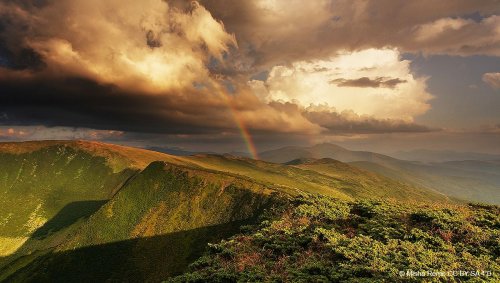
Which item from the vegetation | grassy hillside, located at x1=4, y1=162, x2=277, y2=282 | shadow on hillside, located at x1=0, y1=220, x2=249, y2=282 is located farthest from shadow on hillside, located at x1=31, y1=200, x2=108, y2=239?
the vegetation

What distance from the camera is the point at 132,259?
8062cm

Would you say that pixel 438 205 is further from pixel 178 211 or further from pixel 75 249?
pixel 75 249

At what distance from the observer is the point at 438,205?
49.3 metres

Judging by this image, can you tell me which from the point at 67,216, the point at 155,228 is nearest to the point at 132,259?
the point at 155,228

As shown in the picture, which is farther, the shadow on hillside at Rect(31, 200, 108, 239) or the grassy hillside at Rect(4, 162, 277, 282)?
the shadow on hillside at Rect(31, 200, 108, 239)

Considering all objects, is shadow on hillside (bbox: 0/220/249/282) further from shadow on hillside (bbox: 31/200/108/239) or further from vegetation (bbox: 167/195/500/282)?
shadow on hillside (bbox: 31/200/108/239)

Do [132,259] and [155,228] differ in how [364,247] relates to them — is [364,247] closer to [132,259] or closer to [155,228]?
[132,259]

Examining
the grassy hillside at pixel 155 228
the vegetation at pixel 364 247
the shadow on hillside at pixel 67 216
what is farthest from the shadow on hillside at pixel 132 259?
the shadow on hillside at pixel 67 216

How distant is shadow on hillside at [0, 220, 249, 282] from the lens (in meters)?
73.1

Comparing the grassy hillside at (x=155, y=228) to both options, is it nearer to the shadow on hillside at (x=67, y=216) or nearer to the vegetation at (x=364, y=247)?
the vegetation at (x=364, y=247)

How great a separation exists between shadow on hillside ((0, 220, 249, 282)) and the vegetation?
94.4ft

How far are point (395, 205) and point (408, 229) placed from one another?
1088 cm

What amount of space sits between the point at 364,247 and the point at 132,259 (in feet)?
220

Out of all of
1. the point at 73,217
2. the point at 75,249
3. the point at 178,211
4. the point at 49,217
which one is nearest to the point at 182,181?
the point at 178,211
